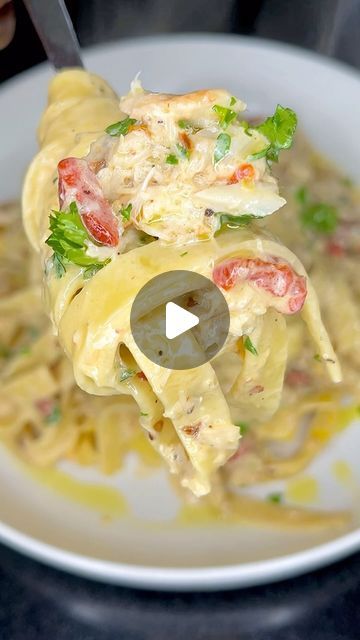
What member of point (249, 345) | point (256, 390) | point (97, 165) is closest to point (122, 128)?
point (97, 165)

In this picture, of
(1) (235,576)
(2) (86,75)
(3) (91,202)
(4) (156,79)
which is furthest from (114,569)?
(4) (156,79)

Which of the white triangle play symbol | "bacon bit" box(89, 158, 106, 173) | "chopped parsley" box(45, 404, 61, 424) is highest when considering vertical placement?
"bacon bit" box(89, 158, 106, 173)

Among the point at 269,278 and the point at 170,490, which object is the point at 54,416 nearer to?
the point at 170,490

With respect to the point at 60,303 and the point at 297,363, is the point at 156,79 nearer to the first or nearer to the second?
the point at 297,363

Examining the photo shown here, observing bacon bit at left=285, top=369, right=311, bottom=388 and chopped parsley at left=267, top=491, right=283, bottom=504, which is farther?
bacon bit at left=285, top=369, right=311, bottom=388

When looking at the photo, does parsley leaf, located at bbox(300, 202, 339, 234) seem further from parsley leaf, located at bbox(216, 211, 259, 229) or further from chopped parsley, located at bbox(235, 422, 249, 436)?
parsley leaf, located at bbox(216, 211, 259, 229)

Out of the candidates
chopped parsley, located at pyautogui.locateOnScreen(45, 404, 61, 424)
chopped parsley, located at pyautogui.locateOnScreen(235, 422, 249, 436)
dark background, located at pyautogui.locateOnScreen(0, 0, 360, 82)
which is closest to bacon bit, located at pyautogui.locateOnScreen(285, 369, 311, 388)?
chopped parsley, located at pyautogui.locateOnScreen(235, 422, 249, 436)

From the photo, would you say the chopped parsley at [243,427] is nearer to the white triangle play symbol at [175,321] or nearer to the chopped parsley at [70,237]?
the white triangle play symbol at [175,321]
